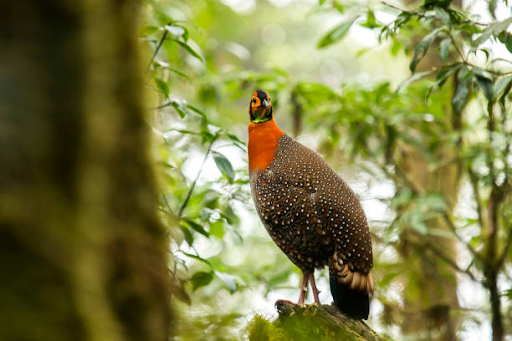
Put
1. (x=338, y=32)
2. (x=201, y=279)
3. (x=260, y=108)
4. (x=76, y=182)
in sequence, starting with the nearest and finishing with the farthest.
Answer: (x=76, y=182) < (x=201, y=279) < (x=260, y=108) < (x=338, y=32)

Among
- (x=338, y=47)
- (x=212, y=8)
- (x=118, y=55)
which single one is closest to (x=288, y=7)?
(x=338, y=47)

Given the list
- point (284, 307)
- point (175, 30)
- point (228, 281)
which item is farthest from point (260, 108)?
point (284, 307)

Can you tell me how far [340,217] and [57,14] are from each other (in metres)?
2.66

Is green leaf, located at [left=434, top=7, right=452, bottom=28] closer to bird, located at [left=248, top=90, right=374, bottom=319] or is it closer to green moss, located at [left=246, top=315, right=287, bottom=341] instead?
bird, located at [left=248, top=90, right=374, bottom=319]

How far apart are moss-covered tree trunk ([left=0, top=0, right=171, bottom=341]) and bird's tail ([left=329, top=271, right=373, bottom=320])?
2.44m

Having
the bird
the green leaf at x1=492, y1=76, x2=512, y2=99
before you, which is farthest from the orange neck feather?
the green leaf at x1=492, y1=76, x2=512, y2=99

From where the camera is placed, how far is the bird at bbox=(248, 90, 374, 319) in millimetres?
3398

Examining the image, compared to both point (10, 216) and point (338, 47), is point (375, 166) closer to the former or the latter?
point (10, 216)

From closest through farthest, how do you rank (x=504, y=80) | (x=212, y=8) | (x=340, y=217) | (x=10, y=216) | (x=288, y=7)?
(x=10, y=216) → (x=504, y=80) → (x=340, y=217) → (x=212, y=8) → (x=288, y=7)

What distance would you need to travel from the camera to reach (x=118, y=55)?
1.13 m

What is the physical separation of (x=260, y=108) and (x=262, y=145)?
325 mm

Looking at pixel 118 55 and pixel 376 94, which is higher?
pixel 376 94

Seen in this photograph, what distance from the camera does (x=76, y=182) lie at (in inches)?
40.6

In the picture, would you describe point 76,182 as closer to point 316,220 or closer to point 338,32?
point 316,220
